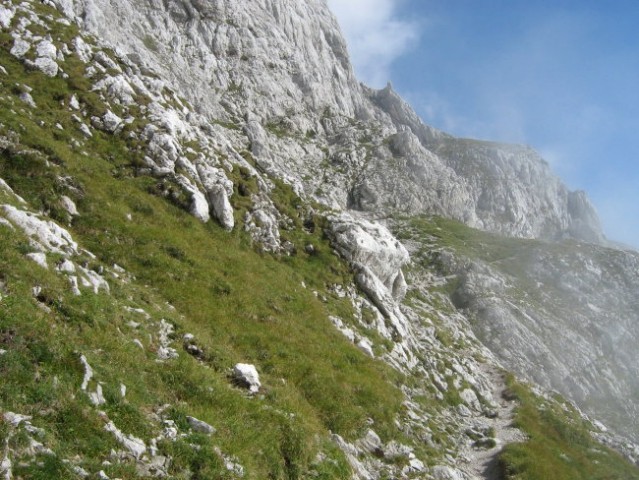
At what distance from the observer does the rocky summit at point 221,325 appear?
1233 centimetres

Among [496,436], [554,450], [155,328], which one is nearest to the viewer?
[155,328]

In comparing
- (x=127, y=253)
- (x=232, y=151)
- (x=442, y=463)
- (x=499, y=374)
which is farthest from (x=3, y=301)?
(x=499, y=374)

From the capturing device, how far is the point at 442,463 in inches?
924

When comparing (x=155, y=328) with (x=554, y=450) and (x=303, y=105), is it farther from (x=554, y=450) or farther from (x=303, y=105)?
(x=303, y=105)

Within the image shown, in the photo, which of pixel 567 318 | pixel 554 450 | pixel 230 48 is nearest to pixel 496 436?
pixel 554 450

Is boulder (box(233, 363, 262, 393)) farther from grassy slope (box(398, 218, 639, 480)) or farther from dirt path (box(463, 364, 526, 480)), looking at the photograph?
grassy slope (box(398, 218, 639, 480))

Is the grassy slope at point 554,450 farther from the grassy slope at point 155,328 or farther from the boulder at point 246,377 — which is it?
the boulder at point 246,377

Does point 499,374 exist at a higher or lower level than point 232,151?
lower

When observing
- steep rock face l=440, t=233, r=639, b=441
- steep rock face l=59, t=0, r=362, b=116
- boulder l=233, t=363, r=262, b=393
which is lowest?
boulder l=233, t=363, r=262, b=393

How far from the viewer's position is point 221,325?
22.6 m

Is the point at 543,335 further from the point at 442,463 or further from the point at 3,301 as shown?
the point at 3,301

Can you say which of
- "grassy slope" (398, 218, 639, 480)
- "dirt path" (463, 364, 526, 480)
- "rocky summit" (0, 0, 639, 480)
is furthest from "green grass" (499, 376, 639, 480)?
"dirt path" (463, 364, 526, 480)

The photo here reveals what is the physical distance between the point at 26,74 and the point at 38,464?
3168 cm

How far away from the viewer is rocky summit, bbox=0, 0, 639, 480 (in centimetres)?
1233
